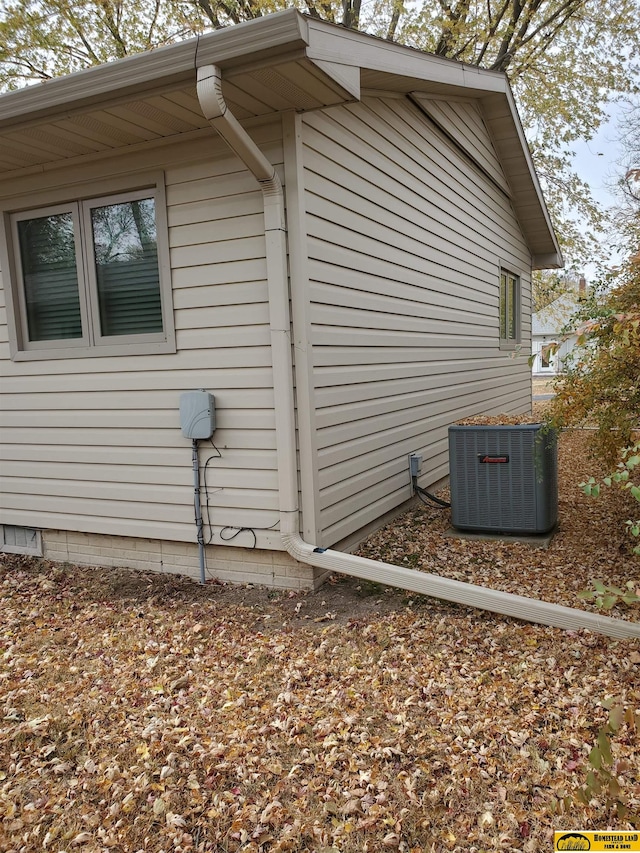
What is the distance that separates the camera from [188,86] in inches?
127

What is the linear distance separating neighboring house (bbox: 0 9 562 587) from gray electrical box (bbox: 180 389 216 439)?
0.10m

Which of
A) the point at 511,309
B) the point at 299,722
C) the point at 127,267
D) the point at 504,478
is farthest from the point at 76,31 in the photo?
the point at 299,722

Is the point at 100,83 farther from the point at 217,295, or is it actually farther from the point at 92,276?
the point at 92,276

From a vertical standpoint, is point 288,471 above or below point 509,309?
→ below

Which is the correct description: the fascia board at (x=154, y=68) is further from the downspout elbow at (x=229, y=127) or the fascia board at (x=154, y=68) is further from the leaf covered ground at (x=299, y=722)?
the leaf covered ground at (x=299, y=722)

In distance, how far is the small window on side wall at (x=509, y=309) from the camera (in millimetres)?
9570

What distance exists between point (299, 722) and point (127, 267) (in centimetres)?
324

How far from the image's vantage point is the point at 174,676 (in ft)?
10.2

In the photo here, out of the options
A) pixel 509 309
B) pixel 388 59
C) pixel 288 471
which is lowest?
pixel 288 471

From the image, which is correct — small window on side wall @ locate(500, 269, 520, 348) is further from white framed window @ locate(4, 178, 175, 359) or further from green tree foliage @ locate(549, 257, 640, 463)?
white framed window @ locate(4, 178, 175, 359)

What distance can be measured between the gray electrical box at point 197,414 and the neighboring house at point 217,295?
4.0 inches

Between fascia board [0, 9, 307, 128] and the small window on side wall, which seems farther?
the small window on side wall

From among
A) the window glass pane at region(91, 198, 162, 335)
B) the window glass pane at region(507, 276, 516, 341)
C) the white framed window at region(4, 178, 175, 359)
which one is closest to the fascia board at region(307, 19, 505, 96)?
the white framed window at region(4, 178, 175, 359)

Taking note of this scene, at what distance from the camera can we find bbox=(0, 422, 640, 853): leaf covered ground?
2.12 m
